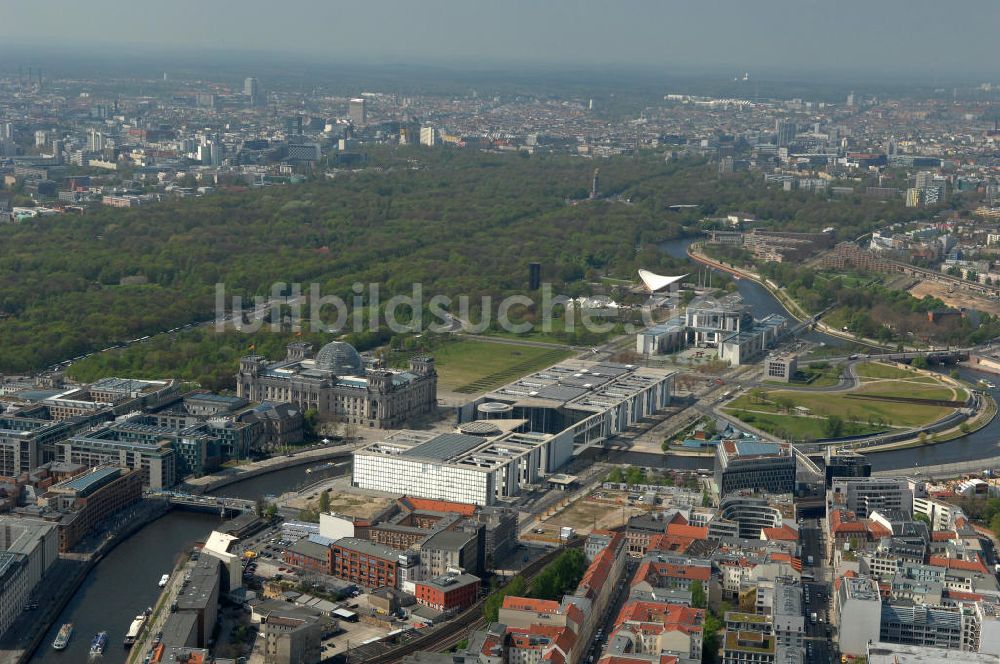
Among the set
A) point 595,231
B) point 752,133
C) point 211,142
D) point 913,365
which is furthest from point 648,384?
point 752,133

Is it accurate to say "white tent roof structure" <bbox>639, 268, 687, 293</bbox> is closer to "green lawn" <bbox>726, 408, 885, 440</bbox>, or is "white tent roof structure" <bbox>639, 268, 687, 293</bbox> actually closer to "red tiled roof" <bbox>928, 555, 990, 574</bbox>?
"green lawn" <bbox>726, 408, 885, 440</bbox>

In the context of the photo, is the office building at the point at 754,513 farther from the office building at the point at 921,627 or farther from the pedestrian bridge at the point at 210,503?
the pedestrian bridge at the point at 210,503

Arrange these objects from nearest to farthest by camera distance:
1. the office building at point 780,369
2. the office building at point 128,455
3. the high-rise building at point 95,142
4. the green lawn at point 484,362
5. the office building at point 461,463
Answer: the office building at point 461,463 < the office building at point 128,455 < the green lawn at point 484,362 < the office building at point 780,369 < the high-rise building at point 95,142

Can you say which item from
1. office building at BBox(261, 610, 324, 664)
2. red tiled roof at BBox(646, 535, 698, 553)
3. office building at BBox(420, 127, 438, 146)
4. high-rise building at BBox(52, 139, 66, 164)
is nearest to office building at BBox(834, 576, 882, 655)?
red tiled roof at BBox(646, 535, 698, 553)

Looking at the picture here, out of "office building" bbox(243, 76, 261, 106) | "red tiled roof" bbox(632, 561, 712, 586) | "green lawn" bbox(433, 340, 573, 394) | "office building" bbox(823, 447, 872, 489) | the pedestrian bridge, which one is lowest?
"green lawn" bbox(433, 340, 573, 394)

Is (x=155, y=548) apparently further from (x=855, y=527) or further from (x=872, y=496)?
(x=872, y=496)

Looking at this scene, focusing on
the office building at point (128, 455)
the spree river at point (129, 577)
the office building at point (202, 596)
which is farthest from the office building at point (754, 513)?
the office building at point (128, 455)
